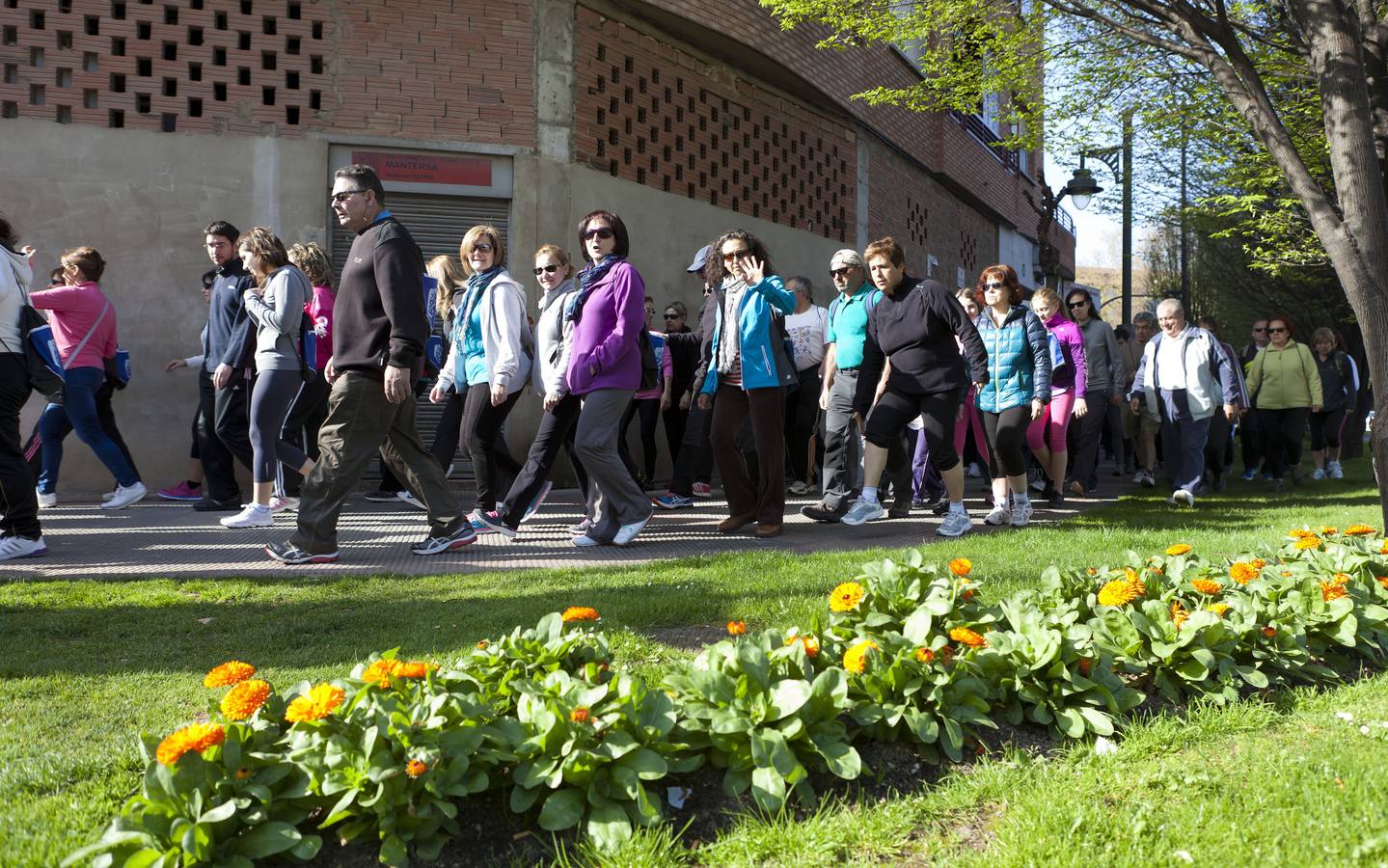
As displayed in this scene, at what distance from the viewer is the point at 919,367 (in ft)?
27.4

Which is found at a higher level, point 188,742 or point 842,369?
point 842,369

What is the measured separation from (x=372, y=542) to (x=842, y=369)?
12.9ft

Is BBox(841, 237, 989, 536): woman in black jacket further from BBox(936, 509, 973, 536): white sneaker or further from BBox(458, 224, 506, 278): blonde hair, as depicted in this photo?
BBox(458, 224, 506, 278): blonde hair

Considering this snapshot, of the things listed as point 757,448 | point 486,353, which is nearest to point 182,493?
point 486,353

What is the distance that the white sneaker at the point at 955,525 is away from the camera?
331 inches

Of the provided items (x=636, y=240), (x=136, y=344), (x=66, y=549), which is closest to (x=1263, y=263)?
(x=636, y=240)

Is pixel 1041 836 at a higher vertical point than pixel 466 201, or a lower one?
Answer: lower

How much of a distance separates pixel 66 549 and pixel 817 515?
5285 mm

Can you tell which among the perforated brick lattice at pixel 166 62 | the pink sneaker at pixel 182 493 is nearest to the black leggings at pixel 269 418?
the pink sneaker at pixel 182 493

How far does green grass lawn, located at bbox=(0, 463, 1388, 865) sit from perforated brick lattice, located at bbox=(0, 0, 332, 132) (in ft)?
23.7

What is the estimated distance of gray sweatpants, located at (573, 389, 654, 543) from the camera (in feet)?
24.8

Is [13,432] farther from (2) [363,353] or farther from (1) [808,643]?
(1) [808,643]

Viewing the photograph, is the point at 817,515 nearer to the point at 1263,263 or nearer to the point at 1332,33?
the point at 1332,33

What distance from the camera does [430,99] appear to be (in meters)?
12.3
